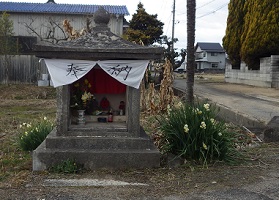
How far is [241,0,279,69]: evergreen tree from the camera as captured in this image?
21261 millimetres

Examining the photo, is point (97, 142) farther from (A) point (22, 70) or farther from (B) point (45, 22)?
(B) point (45, 22)

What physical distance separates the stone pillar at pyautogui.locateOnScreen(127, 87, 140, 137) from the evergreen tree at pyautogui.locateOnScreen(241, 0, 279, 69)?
17143mm

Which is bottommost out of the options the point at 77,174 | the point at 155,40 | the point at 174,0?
the point at 77,174

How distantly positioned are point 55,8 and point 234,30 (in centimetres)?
1315

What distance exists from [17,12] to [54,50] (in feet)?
65.8

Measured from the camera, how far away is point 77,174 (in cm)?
571

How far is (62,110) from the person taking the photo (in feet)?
20.7

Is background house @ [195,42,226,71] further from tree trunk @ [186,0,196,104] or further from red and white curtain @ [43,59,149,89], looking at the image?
red and white curtain @ [43,59,149,89]

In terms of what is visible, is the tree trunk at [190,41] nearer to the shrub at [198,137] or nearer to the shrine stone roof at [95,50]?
the shrub at [198,137]

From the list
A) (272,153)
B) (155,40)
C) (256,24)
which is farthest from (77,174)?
(155,40)

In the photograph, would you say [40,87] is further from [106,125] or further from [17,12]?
[106,125]

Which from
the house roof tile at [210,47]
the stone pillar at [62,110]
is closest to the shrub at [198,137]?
the stone pillar at [62,110]

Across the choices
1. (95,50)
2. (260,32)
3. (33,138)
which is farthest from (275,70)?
(95,50)

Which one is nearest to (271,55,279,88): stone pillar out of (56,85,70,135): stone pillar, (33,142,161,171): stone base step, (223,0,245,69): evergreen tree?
(223,0,245,69): evergreen tree
